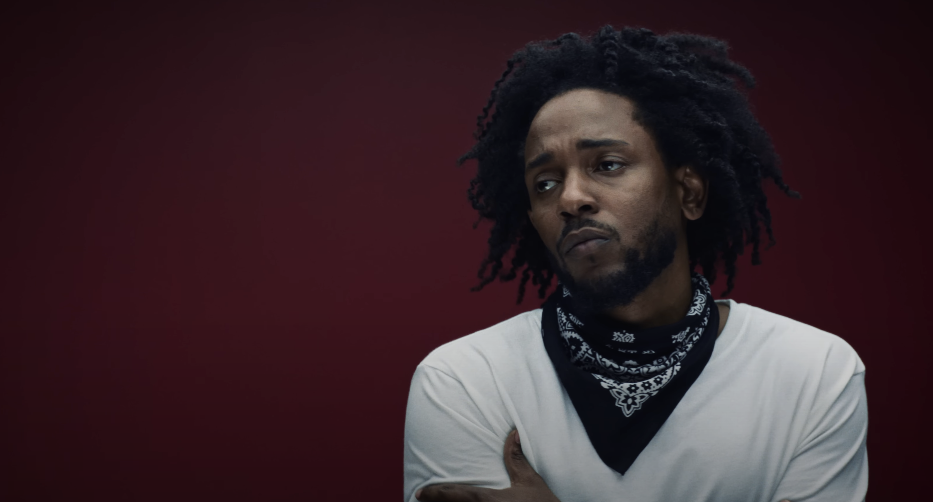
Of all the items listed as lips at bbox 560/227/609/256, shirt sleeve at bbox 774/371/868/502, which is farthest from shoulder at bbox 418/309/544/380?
shirt sleeve at bbox 774/371/868/502

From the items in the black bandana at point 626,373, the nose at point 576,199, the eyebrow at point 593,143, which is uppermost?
the eyebrow at point 593,143

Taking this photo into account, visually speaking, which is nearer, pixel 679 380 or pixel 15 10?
pixel 679 380

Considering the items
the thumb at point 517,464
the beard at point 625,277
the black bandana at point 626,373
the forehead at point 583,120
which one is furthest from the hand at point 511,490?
the forehead at point 583,120

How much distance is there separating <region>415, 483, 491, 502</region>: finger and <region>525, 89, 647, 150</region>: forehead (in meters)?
0.85

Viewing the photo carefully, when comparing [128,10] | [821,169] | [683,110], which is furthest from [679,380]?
[128,10]

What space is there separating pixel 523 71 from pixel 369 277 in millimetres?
1173

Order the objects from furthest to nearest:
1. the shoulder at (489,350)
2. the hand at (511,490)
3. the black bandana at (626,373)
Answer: the shoulder at (489,350) → the black bandana at (626,373) → the hand at (511,490)

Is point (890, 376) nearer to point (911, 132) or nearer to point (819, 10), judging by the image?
point (911, 132)

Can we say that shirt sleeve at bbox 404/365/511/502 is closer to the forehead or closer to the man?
the man

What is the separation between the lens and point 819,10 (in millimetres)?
3260

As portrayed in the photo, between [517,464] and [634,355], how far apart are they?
1.30 feet

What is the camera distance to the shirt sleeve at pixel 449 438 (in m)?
1.84

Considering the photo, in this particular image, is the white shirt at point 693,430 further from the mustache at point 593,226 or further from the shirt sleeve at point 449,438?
the mustache at point 593,226

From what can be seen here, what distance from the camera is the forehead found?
1.98 m
